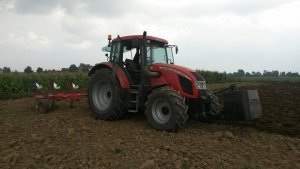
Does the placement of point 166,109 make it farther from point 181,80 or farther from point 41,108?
point 41,108

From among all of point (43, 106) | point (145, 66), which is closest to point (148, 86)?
point (145, 66)

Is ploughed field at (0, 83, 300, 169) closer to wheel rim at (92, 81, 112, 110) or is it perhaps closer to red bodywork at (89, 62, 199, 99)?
wheel rim at (92, 81, 112, 110)

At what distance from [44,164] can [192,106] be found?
404 centimetres

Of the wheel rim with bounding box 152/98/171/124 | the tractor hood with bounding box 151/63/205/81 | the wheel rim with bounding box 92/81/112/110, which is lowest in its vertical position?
the wheel rim with bounding box 152/98/171/124

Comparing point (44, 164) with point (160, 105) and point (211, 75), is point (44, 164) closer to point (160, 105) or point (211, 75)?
point (160, 105)

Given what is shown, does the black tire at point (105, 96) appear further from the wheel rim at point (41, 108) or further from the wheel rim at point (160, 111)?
the wheel rim at point (41, 108)

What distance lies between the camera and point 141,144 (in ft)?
24.8

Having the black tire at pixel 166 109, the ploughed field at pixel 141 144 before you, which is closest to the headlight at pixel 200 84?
the black tire at pixel 166 109

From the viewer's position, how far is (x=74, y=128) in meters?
9.06

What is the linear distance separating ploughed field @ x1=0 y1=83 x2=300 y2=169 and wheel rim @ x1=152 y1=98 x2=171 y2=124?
0.32 metres

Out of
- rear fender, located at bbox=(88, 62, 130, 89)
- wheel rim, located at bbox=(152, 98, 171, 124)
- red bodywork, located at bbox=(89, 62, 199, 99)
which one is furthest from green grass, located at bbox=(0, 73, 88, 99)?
wheel rim, located at bbox=(152, 98, 171, 124)

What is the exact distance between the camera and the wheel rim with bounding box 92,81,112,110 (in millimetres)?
10688

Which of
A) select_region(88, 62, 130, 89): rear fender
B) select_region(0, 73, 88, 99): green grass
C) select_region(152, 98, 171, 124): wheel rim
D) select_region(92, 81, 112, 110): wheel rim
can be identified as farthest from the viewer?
select_region(0, 73, 88, 99): green grass

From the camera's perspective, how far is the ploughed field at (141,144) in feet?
22.0
